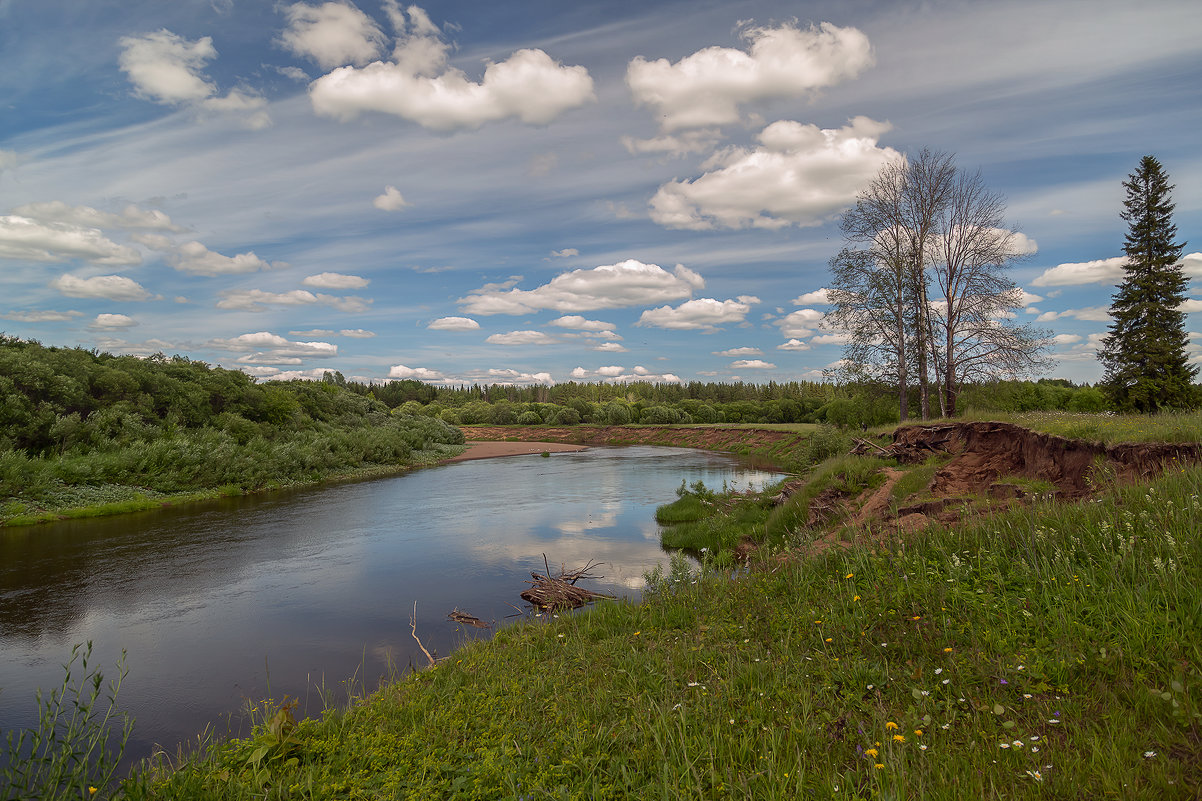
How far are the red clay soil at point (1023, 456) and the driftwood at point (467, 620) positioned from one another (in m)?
9.89

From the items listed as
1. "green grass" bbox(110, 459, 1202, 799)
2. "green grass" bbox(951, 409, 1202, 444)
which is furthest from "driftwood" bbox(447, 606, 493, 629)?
"green grass" bbox(951, 409, 1202, 444)

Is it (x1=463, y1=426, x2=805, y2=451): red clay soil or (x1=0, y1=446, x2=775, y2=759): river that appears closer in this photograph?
(x1=0, y1=446, x2=775, y2=759): river

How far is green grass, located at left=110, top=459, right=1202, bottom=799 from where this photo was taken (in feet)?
10.8

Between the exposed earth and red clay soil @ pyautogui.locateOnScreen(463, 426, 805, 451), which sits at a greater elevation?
the exposed earth

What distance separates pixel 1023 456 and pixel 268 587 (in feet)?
58.0

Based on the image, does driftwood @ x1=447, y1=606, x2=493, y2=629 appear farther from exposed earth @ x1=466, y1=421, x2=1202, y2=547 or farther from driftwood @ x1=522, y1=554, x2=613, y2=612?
exposed earth @ x1=466, y1=421, x2=1202, y2=547

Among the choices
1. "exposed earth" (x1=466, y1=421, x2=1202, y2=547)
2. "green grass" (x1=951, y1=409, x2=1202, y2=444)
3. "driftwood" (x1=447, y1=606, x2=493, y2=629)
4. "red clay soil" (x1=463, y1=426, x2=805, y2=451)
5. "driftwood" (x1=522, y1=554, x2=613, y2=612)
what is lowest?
"driftwood" (x1=447, y1=606, x2=493, y2=629)

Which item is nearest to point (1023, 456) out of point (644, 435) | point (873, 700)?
point (873, 700)

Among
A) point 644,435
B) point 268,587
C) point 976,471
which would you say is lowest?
point 268,587

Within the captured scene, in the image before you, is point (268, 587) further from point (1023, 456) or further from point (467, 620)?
point (1023, 456)

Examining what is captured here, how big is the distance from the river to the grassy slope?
3058mm

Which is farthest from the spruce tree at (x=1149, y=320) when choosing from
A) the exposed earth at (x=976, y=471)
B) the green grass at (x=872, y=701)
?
the green grass at (x=872, y=701)

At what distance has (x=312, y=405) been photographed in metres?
46.8

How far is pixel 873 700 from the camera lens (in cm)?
428
